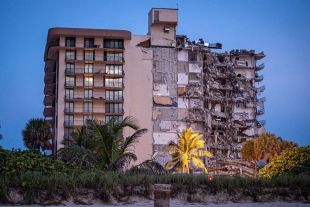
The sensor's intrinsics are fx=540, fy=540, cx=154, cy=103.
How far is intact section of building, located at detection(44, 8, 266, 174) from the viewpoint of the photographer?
84625 millimetres

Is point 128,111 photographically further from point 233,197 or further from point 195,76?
point 233,197

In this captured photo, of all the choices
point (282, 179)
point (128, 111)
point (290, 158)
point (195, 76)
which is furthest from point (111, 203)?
point (195, 76)

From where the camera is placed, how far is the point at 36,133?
7262 centimetres

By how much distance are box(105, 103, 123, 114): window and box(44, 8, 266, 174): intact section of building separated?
0.16 m

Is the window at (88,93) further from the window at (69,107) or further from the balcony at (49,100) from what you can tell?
the balcony at (49,100)

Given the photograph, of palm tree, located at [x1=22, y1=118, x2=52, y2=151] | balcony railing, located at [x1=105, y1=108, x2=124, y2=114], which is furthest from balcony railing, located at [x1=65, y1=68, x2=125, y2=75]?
palm tree, located at [x1=22, y1=118, x2=52, y2=151]

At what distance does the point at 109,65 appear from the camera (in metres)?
86.8

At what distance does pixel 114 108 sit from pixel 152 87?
7.50m

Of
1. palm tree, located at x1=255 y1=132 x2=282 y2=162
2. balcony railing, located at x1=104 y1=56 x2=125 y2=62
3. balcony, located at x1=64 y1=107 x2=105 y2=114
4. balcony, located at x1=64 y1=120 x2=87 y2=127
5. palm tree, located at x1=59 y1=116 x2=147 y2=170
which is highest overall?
balcony railing, located at x1=104 y1=56 x2=125 y2=62

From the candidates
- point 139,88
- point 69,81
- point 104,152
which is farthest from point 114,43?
point 104,152

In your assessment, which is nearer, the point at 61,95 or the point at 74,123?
the point at 74,123

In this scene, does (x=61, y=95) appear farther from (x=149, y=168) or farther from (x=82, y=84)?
(x=149, y=168)

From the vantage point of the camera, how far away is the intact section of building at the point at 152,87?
3332 inches

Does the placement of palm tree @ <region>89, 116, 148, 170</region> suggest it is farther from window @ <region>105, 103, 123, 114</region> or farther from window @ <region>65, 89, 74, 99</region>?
window @ <region>65, 89, 74, 99</region>
